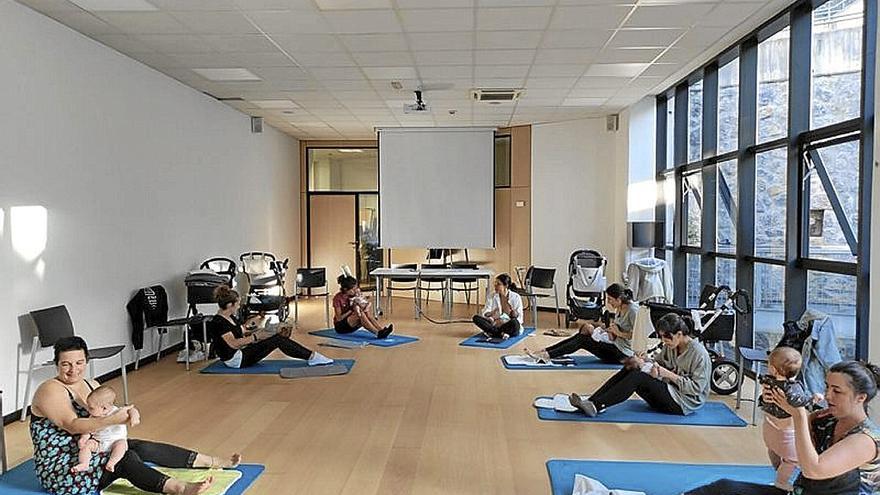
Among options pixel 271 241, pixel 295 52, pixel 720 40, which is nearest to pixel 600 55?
pixel 720 40

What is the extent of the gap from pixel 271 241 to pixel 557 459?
804 cm

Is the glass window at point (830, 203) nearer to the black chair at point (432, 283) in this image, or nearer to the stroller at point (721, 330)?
the stroller at point (721, 330)

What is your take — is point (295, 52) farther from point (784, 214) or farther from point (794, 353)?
point (794, 353)

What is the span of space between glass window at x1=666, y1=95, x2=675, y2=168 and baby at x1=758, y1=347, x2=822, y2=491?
6.20 m

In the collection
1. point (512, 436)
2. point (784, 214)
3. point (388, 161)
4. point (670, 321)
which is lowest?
point (512, 436)

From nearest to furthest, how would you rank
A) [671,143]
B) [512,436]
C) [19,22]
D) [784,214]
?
1. [512,436]
2. [19,22]
3. [784,214]
4. [671,143]

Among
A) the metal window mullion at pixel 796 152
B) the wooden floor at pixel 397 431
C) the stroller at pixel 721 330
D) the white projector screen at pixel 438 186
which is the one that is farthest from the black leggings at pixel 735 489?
the white projector screen at pixel 438 186

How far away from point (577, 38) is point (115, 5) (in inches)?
146

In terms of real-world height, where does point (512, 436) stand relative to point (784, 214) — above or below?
below

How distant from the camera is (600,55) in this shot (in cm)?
678

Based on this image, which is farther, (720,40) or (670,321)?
(720,40)

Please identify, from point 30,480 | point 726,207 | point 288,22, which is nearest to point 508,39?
point 288,22

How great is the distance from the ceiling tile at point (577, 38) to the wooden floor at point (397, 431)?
119 inches

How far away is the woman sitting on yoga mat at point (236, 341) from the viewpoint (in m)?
6.68
